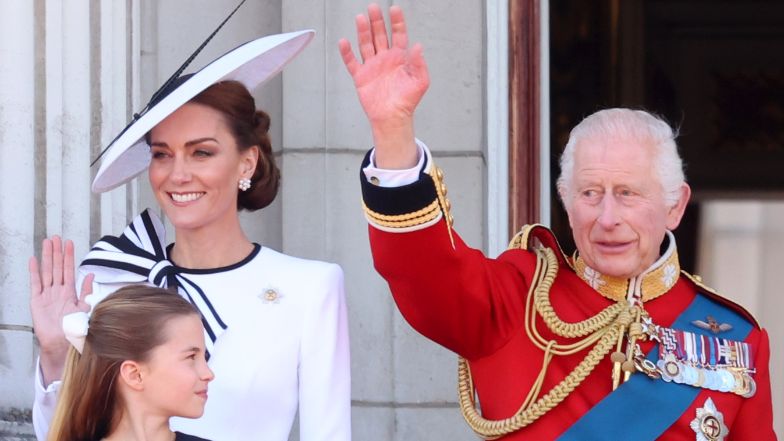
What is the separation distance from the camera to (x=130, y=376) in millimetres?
3447

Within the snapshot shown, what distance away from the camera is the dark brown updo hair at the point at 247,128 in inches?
148

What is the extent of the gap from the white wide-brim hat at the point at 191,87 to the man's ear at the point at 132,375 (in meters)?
0.46

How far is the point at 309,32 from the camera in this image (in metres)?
3.83

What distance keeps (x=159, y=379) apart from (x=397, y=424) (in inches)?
56.6

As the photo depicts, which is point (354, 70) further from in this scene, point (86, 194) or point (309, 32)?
point (86, 194)

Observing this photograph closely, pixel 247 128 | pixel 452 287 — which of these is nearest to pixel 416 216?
pixel 452 287

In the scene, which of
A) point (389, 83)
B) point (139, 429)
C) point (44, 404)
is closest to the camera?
point (389, 83)

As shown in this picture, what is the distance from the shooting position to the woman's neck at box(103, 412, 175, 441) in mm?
3447

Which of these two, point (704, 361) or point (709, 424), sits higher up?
point (704, 361)

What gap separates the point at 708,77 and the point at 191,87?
4.00 metres

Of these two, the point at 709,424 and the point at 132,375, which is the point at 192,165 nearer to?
the point at 132,375

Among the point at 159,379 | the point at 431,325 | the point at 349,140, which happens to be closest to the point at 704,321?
the point at 431,325

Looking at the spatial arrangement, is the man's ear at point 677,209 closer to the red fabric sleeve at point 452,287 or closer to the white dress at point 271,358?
the red fabric sleeve at point 452,287

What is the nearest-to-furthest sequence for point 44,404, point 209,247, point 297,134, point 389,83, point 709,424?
point 389,83, point 709,424, point 44,404, point 209,247, point 297,134
